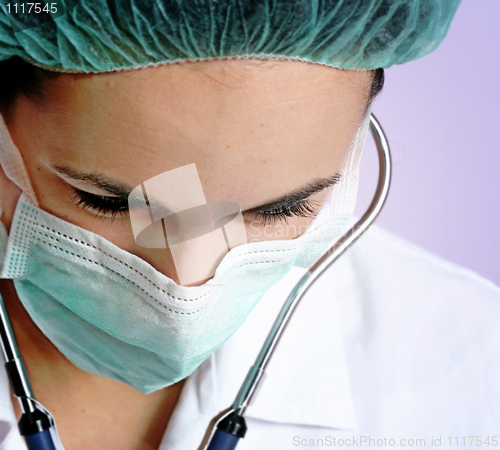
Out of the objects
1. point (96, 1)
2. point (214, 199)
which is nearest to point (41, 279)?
point (214, 199)

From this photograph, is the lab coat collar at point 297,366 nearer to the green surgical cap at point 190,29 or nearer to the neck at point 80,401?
the neck at point 80,401

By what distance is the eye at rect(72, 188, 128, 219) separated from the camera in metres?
0.75

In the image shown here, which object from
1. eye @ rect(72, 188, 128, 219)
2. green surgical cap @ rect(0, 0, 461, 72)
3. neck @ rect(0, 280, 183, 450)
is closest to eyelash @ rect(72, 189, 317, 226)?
eye @ rect(72, 188, 128, 219)

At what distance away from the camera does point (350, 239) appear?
1.07 metres

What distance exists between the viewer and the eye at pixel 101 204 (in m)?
0.75

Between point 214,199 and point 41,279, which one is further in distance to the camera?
point 41,279

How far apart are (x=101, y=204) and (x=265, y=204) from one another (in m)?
0.24

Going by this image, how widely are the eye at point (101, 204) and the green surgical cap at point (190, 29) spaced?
178mm

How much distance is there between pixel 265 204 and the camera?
0.77 metres

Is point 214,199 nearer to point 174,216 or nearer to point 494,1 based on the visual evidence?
point 174,216

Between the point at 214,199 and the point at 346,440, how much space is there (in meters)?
0.76

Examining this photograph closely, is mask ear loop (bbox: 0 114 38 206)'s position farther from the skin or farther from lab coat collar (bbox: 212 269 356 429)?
lab coat collar (bbox: 212 269 356 429)
